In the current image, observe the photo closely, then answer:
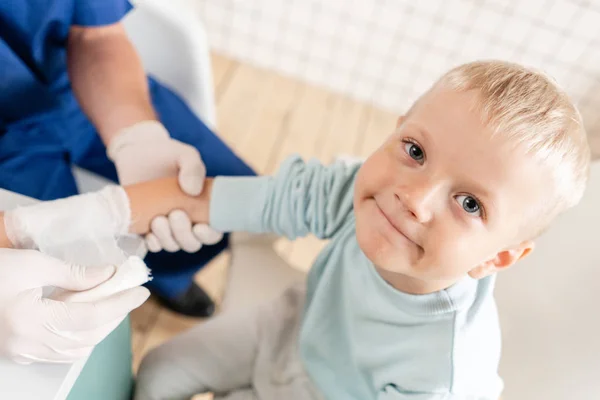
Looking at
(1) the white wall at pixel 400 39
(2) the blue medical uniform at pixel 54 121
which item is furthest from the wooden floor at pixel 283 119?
(2) the blue medical uniform at pixel 54 121

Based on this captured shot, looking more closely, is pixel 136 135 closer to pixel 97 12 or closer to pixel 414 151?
pixel 97 12

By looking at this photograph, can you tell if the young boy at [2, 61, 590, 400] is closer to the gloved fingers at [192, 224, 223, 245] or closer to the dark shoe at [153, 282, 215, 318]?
the gloved fingers at [192, 224, 223, 245]

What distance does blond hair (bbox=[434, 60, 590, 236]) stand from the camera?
594 mm

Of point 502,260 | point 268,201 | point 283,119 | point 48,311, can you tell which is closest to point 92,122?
point 268,201

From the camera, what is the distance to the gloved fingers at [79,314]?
574 mm

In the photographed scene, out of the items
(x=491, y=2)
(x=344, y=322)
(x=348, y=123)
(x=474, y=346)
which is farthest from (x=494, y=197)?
(x=348, y=123)

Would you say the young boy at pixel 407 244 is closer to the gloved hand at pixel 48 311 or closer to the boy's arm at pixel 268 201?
the boy's arm at pixel 268 201

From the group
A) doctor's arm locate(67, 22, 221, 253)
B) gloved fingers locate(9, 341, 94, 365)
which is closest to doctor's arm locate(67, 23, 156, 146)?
doctor's arm locate(67, 22, 221, 253)

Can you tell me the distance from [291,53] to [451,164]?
146cm

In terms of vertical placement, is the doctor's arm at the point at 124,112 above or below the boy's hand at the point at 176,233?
above

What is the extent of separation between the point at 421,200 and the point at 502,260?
169mm

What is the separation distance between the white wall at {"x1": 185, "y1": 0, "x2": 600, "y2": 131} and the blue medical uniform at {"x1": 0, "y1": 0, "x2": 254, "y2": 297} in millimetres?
913

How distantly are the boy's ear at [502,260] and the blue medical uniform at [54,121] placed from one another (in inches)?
19.7

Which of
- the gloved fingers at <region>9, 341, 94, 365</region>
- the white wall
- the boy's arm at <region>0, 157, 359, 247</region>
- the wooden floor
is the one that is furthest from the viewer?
the wooden floor
